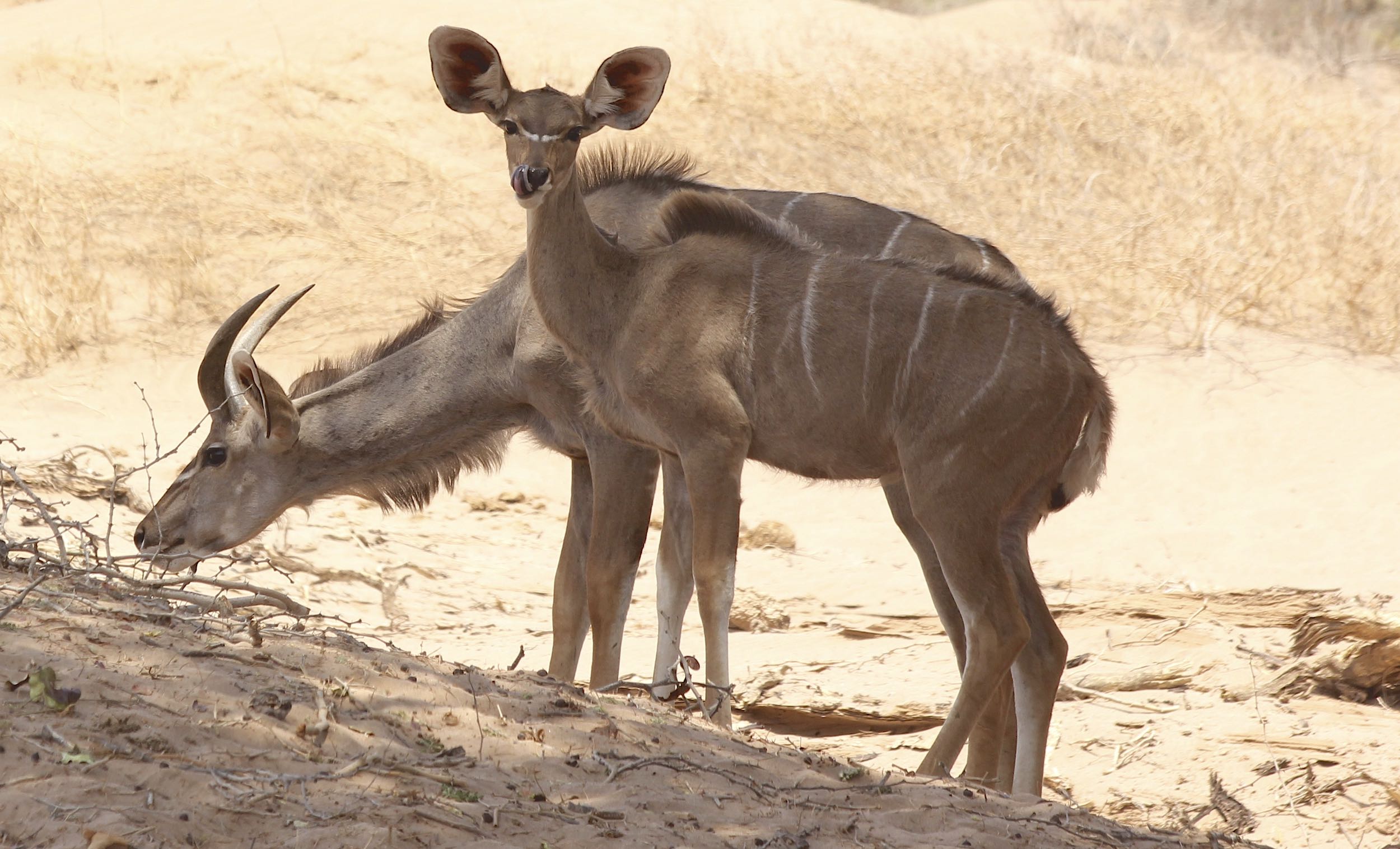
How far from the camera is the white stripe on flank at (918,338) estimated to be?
510 centimetres

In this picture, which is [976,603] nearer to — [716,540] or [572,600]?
[716,540]

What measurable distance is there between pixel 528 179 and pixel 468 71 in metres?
0.55

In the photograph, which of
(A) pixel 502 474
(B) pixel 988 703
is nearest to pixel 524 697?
(B) pixel 988 703

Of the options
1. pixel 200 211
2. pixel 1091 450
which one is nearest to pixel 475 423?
pixel 1091 450

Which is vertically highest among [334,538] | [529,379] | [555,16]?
[555,16]

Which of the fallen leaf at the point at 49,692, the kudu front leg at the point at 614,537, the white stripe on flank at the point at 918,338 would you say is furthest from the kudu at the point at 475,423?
the fallen leaf at the point at 49,692

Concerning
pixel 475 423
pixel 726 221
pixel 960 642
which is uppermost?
pixel 726 221

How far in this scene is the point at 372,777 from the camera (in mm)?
3408

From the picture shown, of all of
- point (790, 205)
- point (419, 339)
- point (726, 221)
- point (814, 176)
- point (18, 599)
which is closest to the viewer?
point (18, 599)

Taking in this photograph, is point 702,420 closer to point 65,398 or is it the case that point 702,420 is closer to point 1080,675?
point 1080,675

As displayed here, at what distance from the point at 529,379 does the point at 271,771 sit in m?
3.14

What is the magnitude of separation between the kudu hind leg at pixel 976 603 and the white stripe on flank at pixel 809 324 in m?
0.55

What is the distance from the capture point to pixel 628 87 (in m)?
5.48

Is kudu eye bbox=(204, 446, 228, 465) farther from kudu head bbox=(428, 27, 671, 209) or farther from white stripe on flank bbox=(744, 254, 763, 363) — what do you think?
white stripe on flank bbox=(744, 254, 763, 363)
